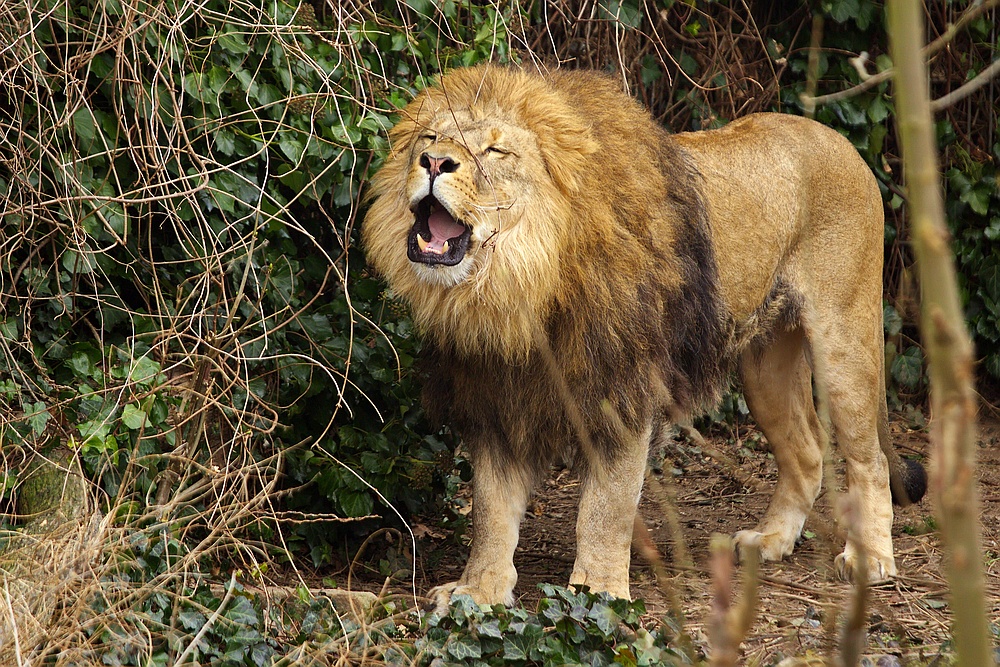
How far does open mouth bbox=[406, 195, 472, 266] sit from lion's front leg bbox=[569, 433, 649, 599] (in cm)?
95

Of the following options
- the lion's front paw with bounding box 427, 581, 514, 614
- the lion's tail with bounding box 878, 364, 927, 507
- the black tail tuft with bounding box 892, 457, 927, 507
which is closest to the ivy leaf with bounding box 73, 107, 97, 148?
the lion's front paw with bounding box 427, 581, 514, 614

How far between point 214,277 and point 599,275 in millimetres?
1317

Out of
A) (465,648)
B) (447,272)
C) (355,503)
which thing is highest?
(447,272)

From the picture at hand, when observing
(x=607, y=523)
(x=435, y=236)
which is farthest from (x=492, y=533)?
(x=435, y=236)

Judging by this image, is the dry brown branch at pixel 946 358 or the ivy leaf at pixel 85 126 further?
the ivy leaf at pixel 85 126

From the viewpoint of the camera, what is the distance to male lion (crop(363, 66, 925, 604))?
3.63 meters

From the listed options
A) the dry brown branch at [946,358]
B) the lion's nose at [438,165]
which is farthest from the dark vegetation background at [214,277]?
the dry brown branch at [946,358]

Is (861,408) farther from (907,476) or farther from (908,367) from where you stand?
(908,367)

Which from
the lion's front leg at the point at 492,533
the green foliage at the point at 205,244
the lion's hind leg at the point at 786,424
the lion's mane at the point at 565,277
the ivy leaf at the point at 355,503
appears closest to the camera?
the lion's mane at the point at 565,277

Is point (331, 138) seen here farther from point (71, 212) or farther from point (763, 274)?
point (763, 274)

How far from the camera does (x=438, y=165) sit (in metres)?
3.54

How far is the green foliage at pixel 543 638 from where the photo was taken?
340cm

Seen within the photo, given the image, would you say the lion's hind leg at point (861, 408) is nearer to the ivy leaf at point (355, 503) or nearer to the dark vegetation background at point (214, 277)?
the dark vegetation background at point (214, 277)

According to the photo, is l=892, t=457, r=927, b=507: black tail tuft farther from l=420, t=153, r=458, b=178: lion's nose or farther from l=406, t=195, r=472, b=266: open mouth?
l=420, t=153, r=458, b=178: lion's nose
